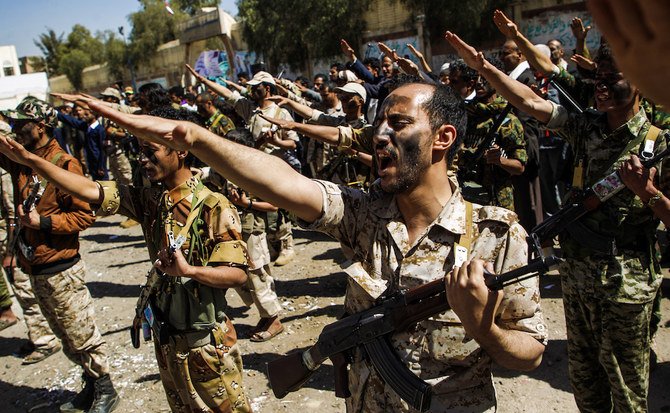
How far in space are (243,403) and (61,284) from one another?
1992 mm

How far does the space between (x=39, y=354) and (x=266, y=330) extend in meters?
2.34

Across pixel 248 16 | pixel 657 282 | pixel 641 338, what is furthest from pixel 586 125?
pixel 248 16

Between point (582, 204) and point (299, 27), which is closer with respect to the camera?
point (582, 204)

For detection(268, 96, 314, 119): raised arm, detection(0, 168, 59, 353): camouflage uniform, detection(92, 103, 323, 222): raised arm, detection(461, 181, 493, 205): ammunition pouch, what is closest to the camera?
detection(92, 103, 323, 222): raised arm

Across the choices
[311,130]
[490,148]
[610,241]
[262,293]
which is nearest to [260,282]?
[262,293]

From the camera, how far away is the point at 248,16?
83.5 ft

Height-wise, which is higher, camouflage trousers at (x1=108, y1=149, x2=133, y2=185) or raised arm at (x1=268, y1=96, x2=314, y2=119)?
raised arm at (x1=268, y1=96, x2=314, y2=119)

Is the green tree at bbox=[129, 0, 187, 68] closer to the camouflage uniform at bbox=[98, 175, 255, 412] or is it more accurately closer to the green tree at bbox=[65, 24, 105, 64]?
the green tree at bbox=[65, 24, 105, 64]

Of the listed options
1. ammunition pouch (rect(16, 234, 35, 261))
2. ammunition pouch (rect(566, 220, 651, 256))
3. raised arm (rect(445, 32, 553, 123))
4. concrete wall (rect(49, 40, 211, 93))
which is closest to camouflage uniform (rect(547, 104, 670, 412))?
ammunition pouch (rect(566, 220, 651, 256))

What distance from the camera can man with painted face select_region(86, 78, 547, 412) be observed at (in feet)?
5.54

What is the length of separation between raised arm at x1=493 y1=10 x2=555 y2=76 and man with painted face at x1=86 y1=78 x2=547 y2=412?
68.1 inches

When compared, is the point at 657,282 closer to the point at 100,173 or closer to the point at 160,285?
the point at 160,285

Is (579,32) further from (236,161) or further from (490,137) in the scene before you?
(236,161)

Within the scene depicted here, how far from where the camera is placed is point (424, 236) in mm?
1778
